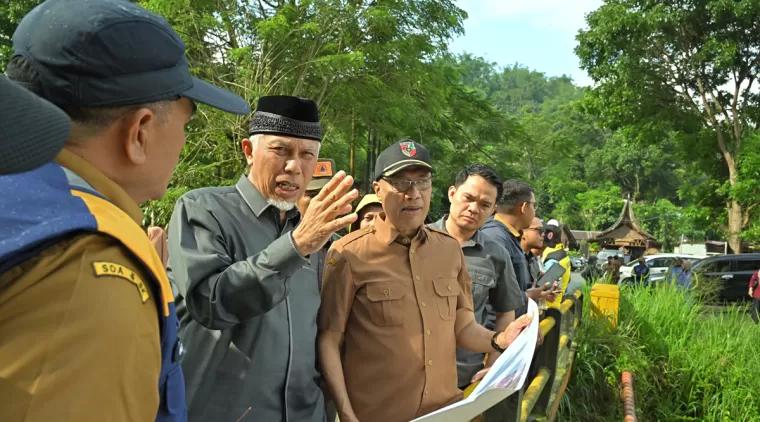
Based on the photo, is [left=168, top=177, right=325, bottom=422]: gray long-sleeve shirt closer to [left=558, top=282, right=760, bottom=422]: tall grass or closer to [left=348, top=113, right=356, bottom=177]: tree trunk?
[left=558, top=282, right=760, bottom=422]: tall grass

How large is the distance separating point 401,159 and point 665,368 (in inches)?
149

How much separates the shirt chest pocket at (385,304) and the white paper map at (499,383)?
0.47 m

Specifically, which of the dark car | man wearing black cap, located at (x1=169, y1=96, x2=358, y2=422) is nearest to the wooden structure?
the dark car

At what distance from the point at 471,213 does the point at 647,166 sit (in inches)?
2404

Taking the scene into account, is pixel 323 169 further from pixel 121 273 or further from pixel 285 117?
pixel 121 273

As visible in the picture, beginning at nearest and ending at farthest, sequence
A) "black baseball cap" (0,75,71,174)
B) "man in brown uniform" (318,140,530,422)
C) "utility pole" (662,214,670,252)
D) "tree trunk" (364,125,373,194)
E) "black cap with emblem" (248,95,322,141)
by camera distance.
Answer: "black baseball cap" (0,75,71,174) < "black cap with emblem" (248,95,322,141) < "man in brown uniform" (318,140,530,422) < "tree trunk" (364,125,373,194) < "utility pole" (662,214,670,252)

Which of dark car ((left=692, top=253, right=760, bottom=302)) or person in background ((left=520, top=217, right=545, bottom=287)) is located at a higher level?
person in background ((left=520, top=217, right=545, bottom=287))

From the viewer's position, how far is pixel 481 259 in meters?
3.41

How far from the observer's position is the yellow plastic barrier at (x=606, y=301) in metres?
5.48

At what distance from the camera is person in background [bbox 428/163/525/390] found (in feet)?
10.9

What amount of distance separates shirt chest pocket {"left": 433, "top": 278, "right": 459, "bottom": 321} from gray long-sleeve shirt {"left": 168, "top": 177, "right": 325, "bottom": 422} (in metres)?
0.52

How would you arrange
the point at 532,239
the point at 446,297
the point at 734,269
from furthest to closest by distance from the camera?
the point at 734,269
the point at 532,239
the point at 446,297

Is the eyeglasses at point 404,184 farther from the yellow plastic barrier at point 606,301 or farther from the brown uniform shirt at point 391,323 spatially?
the yellow plastic barrier at point 606,301

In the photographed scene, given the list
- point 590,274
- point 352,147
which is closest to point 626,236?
point 352,147
